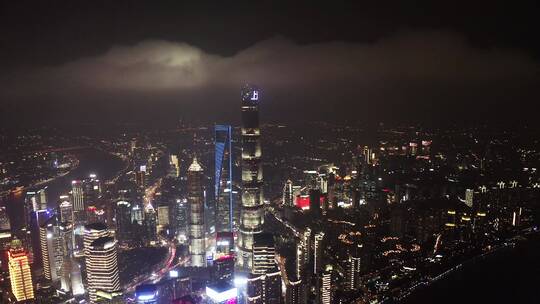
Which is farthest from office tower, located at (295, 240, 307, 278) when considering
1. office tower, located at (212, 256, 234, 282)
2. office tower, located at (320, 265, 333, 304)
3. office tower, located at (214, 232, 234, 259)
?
office tower, located at (214, 232, 234, 259)

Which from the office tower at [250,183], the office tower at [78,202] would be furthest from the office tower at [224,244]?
the office tower at [78,202]

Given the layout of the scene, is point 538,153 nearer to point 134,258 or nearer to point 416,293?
point 416,293

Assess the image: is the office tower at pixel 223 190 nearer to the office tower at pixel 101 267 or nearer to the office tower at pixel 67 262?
the office tower at pixel 101 267

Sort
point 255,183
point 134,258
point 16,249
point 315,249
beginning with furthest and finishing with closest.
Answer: point 255,183, point 134,258, point 315,249, point 16,249

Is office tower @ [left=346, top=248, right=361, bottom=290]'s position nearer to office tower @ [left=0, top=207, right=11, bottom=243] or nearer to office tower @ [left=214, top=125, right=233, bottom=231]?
office tower @ [left=214, top=125, right=233, bottom=231]

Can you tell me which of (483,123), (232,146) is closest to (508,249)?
(483,123)

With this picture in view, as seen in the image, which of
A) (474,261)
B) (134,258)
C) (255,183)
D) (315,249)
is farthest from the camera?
(255,183)
